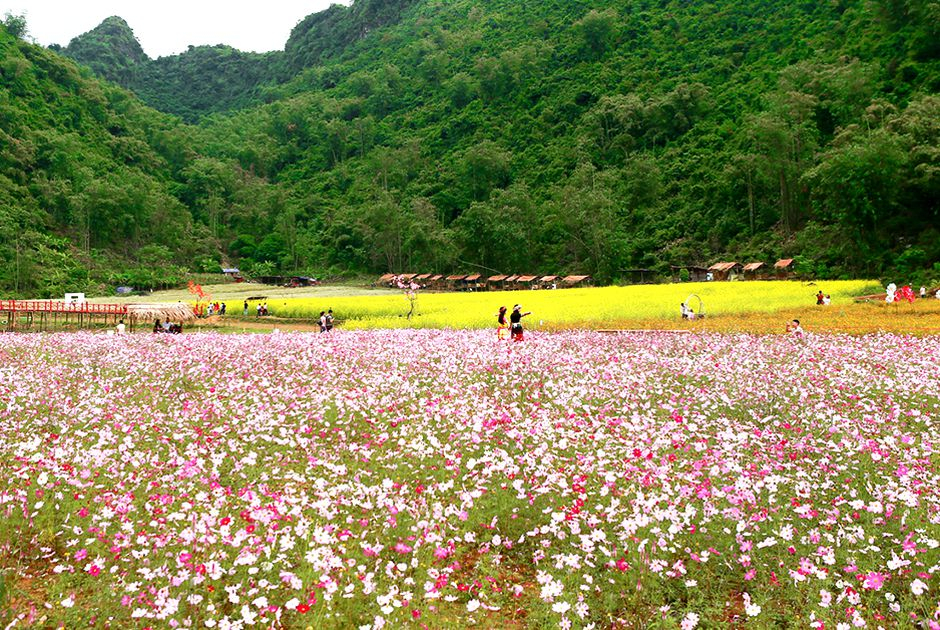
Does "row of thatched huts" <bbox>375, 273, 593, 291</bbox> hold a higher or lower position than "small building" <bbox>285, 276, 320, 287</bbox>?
lower

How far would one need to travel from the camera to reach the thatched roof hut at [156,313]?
32.3 meters

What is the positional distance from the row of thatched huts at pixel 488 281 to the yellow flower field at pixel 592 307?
25889 mm

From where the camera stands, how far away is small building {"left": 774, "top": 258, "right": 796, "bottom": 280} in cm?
5372

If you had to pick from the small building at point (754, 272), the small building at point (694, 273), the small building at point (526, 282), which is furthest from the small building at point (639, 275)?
the small building at point (754, 272)

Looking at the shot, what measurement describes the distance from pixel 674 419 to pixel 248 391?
21.4 ft

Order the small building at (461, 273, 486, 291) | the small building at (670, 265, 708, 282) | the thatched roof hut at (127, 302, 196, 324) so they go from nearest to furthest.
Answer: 1. the thatched roof hut at (127, 302, 196, 324)
2. the small building at (670, 265, 708, 282)
3. the small building at (461, 273, 486, 291)

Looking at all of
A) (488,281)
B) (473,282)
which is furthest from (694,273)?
(473,282)

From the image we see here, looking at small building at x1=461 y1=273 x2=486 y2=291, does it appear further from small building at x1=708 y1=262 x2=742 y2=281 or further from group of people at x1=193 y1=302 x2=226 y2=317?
group of people at x1=193 y1=302 x2=226 y2=317

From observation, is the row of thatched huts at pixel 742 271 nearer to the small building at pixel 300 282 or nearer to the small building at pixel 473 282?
the small building at pixel 473 282

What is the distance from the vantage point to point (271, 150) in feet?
468

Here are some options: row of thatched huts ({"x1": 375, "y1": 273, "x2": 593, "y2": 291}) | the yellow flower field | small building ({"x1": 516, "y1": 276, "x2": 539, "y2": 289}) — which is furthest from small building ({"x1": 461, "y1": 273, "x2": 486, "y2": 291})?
the yellow flower field

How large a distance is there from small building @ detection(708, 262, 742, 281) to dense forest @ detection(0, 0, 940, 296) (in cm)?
392

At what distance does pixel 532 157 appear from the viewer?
10475 centimetres

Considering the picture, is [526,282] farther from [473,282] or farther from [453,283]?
[453,283]
